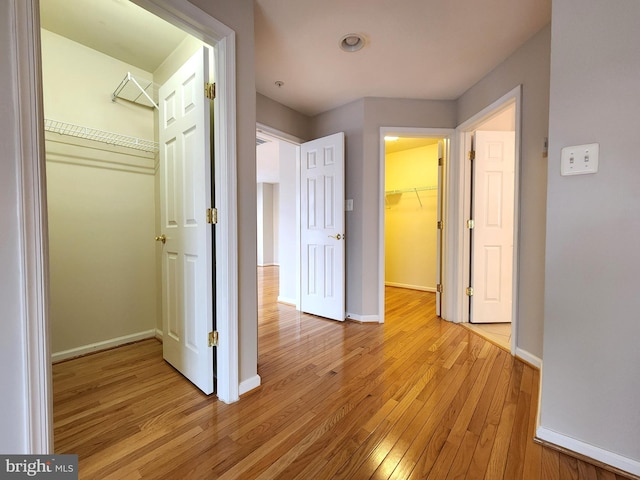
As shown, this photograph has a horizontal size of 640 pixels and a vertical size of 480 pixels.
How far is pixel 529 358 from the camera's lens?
1958 mm

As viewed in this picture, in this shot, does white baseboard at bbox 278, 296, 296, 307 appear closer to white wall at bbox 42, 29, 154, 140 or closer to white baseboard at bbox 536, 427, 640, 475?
white wall at bbox 42, 29, 154, 140

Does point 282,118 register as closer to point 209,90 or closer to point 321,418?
point 209,90

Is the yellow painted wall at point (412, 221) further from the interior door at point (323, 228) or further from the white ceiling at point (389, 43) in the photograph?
the interior door at point (323, 228)

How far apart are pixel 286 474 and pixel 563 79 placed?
202 centimetres

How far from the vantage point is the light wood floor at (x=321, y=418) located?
1098 millimetres

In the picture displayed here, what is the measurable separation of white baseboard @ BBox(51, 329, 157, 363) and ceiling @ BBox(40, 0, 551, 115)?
7.77ft

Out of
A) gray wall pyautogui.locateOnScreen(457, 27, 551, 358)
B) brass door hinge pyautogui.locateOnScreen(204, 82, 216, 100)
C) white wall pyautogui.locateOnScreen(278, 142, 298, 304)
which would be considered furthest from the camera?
white wall pyautogui.locateOnScreen(278, 142, 298, 304)

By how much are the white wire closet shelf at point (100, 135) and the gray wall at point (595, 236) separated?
2.84 metres

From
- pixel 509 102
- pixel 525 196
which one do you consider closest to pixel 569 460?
pixel 525 196

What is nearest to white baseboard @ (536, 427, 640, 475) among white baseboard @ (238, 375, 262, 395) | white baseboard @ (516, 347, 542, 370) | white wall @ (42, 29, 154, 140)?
white baseboard @ (516, 347, 542, 370)

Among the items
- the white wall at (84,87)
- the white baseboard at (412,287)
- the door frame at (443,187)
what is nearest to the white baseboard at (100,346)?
the white wall at (84,87)

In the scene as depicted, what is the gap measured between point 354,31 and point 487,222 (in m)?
2.17

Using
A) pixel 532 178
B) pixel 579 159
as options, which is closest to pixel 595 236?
pixel 579 159

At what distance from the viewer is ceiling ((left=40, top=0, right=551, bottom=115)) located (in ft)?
5.41
